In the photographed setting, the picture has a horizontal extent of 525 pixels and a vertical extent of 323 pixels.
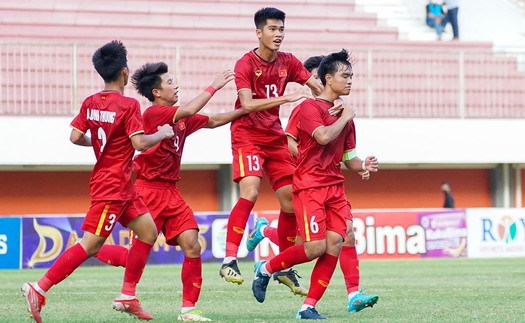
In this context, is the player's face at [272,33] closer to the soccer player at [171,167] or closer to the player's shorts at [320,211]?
the soccer player at [171,167]

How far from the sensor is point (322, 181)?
933cm

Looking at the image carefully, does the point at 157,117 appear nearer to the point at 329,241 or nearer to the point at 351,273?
the point at 329,241

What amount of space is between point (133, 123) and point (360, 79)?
53.9ft

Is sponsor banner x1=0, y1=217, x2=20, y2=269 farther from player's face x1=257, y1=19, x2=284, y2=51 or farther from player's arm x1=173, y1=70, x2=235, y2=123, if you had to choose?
player's arm x1=173, y1=70, x2=235, y2=123

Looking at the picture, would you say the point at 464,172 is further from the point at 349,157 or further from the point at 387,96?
the point at 349,157

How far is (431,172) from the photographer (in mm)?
27094

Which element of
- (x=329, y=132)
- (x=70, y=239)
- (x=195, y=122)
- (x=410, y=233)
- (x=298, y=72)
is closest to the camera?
(x=329, y=132)

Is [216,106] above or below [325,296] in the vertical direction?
above

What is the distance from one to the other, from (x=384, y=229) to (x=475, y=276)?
7.30m

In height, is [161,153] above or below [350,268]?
above

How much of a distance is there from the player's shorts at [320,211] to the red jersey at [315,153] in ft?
0.20

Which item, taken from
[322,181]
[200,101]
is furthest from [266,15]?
[322,181]

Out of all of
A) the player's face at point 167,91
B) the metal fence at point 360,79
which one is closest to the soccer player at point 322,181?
the player's face at point 167,91

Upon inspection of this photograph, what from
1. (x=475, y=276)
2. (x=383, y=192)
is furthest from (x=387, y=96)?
(x=475, y=276)
